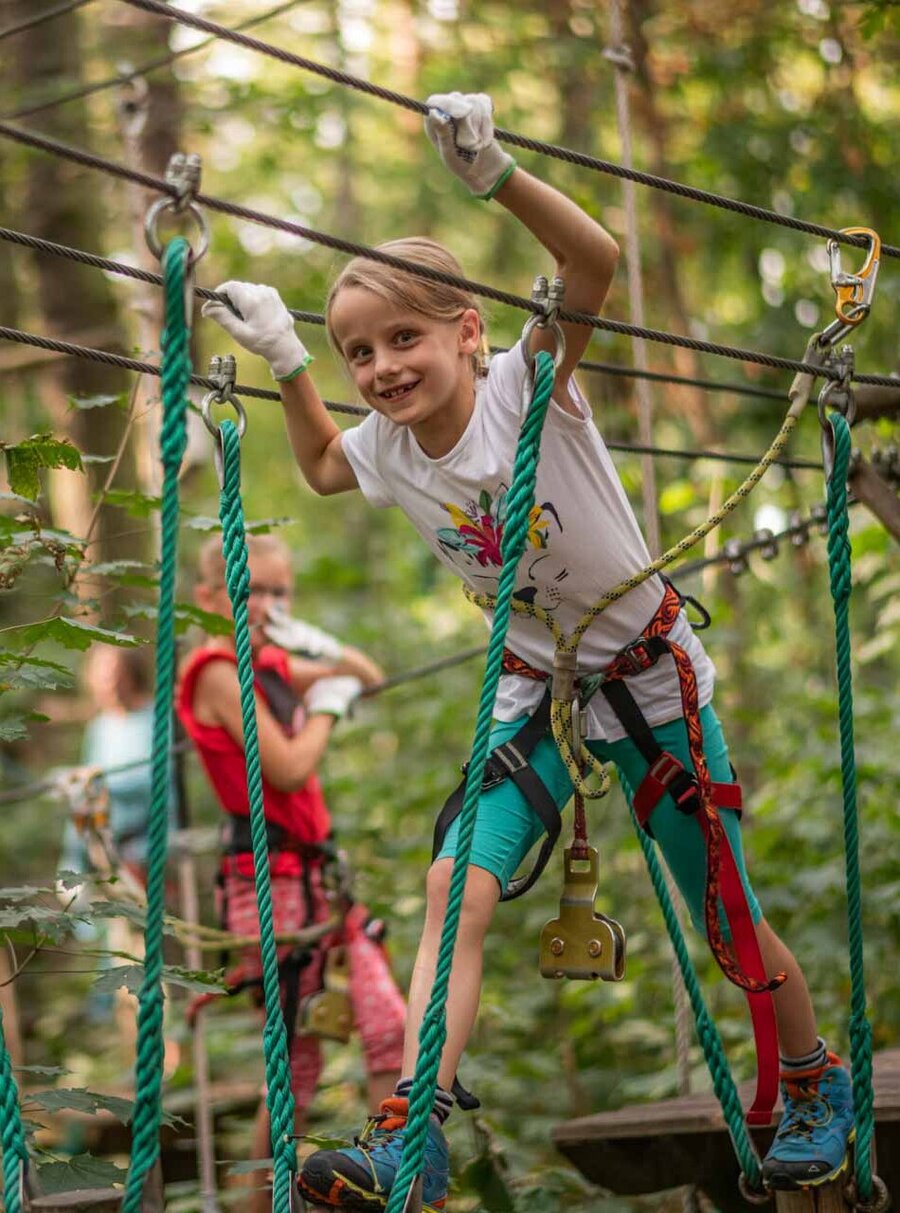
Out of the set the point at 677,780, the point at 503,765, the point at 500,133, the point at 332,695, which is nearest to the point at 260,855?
the point at 503,765

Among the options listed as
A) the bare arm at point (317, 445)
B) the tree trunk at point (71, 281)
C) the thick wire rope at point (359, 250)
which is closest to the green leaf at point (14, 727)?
the bare arm at point (317, 445)

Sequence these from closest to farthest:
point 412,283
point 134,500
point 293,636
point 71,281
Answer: point 412,283
point 134,500
point 293,636
point 71,281

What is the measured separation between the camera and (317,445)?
8.13 ft

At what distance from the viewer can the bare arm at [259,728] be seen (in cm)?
343

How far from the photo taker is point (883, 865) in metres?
4.67

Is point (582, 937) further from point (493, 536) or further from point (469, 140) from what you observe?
point (469, 140)

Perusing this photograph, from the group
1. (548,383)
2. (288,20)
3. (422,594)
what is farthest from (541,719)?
(288,20)

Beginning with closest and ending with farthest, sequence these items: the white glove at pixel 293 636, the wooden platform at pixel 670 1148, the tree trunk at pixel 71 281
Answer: the wooden platform at pixel 670 1148 < the white glove at pixel 293 636 < the tree trunk at pixel 71 281

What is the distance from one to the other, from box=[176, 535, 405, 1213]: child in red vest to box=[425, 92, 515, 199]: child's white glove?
166 cm

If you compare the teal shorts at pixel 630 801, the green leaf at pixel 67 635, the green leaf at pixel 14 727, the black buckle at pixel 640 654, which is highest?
the green leaf at pixel 67 635

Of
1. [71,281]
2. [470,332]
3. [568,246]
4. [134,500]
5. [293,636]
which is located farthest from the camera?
[71,281]

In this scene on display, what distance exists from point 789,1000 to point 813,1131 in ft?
0.69

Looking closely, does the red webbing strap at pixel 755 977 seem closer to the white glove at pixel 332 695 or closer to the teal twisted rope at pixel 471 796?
the teal twisted rope at pixel 471 796

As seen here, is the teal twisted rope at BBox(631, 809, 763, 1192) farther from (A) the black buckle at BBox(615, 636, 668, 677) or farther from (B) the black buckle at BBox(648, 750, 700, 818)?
(A) the black buckle at BBox(615, 636, 668, 677)
